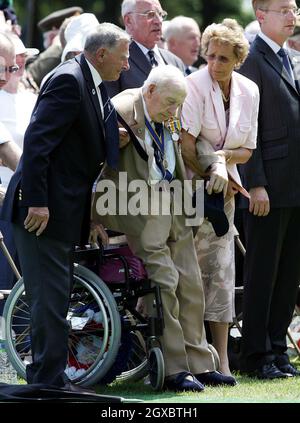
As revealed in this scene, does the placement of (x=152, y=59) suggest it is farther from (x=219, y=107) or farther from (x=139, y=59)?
(x=219, y=107)

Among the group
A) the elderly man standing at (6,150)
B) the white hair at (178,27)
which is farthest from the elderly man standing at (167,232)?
the white hair at (178,27)

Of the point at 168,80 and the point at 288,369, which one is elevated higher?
the point at 168,80

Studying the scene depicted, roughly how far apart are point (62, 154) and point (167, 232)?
0.93m

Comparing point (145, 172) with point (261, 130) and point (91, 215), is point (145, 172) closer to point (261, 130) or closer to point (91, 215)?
point (91, 215)

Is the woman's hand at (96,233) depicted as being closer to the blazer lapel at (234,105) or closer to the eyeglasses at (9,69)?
the blazer lapel at (234,105)

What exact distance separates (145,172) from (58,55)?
3891mm

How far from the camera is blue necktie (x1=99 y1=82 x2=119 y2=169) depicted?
6.92 metres

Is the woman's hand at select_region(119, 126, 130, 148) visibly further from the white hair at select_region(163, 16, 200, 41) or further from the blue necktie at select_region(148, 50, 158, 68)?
the white hair at select_region(163, 16, 200, 41)

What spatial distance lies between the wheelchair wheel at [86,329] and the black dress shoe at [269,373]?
4.11 feet

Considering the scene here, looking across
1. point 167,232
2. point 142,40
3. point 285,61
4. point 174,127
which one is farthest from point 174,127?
point 142,40

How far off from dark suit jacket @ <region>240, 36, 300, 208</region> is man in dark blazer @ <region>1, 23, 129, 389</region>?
1.41 meters

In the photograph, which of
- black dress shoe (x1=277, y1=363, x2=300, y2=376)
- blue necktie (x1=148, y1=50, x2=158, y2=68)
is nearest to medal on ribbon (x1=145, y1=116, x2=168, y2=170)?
blue necktie (x1=148, y1=50, x2=158, y2=68)

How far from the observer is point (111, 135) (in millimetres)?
6934
